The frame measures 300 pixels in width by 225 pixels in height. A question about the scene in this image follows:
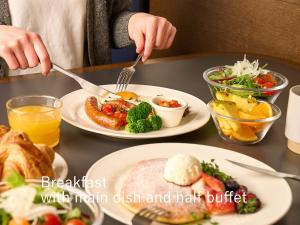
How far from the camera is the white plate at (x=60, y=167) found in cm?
121

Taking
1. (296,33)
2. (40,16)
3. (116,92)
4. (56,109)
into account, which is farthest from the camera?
(296,33)

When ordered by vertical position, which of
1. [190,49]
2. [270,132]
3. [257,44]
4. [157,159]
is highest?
[157,159]

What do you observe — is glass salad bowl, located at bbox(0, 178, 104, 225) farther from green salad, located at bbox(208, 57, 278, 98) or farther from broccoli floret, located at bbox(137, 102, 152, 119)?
green salad, located at bbox(208, 57, 278, 98)

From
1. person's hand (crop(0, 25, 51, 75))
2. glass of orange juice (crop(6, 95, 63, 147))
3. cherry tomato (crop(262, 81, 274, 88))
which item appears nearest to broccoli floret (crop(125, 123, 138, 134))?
glass of orange juice (crop(6, 95, 63, 147))

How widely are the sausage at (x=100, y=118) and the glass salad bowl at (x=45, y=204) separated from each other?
0.67 metres

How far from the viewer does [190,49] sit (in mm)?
3869

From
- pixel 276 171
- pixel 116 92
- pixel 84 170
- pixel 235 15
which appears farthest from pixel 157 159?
pixel 235 15

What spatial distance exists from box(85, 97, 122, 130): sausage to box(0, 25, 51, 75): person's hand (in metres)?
0.24

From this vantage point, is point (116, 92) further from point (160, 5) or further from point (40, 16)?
point (160, 5)

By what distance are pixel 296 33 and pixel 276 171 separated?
72.7 inches

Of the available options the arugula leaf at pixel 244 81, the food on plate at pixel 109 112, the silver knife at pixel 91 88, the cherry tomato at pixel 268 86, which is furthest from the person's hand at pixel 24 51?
the cherry tomato at pixel 268 86

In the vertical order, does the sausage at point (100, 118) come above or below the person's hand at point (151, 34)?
below

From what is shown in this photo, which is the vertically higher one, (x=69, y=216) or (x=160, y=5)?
(x=69, y=216)

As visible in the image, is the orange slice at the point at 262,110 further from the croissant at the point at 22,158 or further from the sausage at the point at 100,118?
the croissant at the point at 22,158
